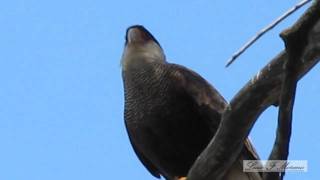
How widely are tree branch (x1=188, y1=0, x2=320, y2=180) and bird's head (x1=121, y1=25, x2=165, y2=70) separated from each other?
3.21 m

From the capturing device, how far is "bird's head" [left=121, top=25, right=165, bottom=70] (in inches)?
279

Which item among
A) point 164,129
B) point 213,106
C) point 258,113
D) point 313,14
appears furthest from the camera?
point 164,129

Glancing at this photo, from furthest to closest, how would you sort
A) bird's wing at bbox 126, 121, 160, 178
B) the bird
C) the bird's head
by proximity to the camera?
A: the bird's head, bird's wing at bbox 126, 121, 160, 178, the bird

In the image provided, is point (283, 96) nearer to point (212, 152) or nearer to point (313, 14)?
point (313, 14)

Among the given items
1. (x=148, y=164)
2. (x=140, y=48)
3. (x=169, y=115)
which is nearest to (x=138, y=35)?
(x=140, y=48)

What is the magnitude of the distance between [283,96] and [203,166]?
900 millimetres

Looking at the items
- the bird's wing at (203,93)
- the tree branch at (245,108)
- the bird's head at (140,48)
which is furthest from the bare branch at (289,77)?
the bird's head at (140,48)

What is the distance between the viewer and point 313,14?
2.96 m

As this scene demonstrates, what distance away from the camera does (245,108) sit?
359 centimetres

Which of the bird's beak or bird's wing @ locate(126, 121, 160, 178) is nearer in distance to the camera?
bird's wing @ locate(126, 121, 160, 178)

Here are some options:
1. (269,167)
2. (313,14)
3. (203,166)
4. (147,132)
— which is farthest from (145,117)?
(313,14)

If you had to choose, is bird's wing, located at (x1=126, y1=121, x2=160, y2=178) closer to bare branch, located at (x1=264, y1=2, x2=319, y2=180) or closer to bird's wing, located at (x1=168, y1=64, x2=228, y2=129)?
bird's wing, located at (x1=168, y1=64, x2=228, y2=129)

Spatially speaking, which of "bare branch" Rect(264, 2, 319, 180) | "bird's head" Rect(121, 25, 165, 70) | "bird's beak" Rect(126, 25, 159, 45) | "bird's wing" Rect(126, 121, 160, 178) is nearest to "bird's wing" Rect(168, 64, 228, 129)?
"bird's head" Rect(121, 25, 165, 70)

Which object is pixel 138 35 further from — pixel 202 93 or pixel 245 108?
pixel 245 108
